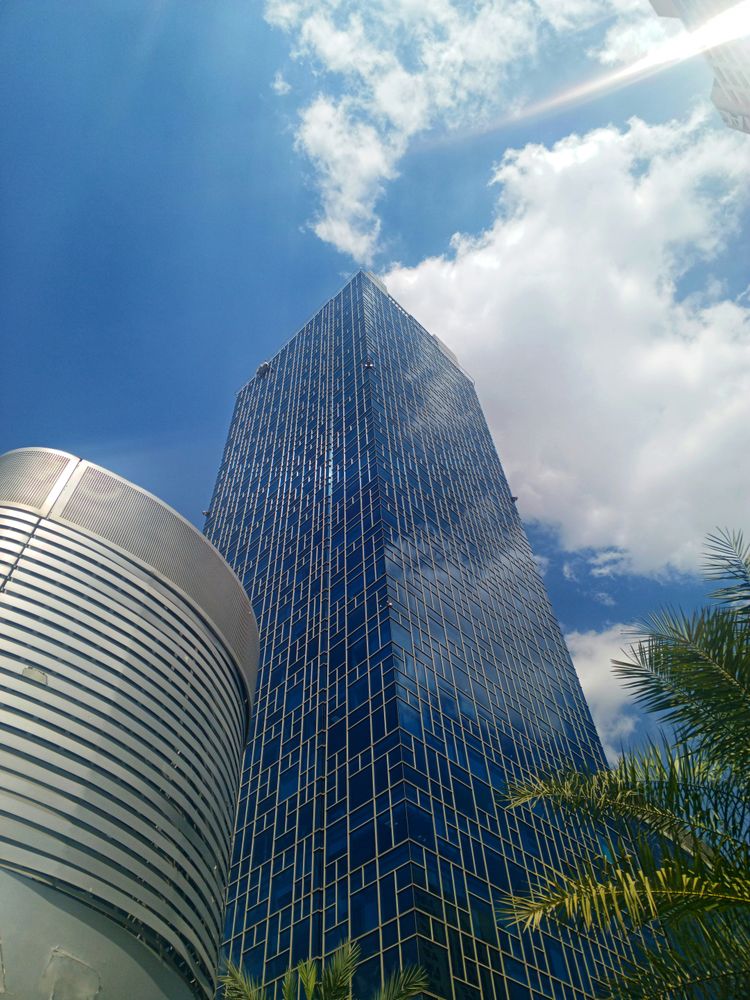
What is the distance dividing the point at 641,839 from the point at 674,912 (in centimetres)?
131

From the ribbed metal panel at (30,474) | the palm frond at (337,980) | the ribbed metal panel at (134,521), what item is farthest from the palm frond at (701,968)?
the ribbed metal panel at (30,474)

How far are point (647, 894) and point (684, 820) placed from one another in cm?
252

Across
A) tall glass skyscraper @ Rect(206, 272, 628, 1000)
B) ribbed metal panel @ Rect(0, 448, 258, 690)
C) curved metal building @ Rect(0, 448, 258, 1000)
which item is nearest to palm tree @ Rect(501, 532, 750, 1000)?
curved metal building @ Rect(0, 448, 258, 1000)

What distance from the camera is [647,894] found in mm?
8961

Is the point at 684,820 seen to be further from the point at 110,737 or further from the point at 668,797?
the point at 110,737

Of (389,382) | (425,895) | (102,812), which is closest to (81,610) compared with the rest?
(102,812)

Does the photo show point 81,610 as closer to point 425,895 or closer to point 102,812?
point 102,812

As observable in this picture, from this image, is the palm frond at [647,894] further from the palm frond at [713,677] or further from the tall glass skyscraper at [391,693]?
the tall glass skyscraper at [391,693]

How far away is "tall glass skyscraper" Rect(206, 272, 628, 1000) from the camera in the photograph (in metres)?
32.8

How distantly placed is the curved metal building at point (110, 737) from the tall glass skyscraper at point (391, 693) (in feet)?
25.6

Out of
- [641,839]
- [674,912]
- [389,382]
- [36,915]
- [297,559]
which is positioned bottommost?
[674,912]

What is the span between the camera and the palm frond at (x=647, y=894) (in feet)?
28.7

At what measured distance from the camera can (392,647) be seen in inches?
1698

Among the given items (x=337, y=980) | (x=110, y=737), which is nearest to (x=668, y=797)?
(x=337, y=980)
